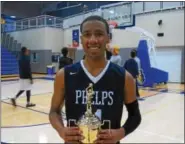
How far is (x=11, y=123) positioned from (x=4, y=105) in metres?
1.96

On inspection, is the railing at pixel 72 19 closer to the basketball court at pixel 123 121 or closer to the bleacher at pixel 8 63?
the bleacher at pixel 8 63

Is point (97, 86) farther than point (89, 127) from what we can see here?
Yes

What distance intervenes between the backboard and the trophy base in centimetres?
1104

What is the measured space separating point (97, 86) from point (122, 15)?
36.5 ft

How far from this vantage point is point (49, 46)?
56.5 feet

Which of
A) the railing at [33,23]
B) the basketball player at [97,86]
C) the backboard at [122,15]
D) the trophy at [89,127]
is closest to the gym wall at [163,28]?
the backboard at [122,15]

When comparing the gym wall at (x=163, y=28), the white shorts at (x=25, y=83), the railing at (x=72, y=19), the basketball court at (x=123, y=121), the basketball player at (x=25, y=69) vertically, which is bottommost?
the basketball court at (x=123, y=121)

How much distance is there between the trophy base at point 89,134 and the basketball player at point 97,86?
0.41ft

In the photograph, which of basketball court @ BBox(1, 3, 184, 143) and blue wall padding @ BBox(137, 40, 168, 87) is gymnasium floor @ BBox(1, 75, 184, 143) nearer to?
basketball court @ BBox(1, 3, 184, 143)

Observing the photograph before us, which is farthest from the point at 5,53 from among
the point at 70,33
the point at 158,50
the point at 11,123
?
the point at 11,123

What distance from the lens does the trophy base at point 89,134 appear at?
1092mm

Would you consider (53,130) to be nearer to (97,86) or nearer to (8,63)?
(97,86)

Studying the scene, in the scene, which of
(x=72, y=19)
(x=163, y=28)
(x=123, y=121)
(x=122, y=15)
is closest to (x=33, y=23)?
(x=72, y=19)

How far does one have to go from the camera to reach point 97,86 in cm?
127
